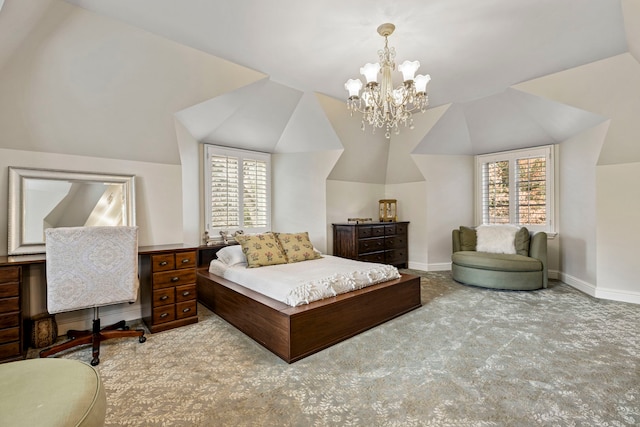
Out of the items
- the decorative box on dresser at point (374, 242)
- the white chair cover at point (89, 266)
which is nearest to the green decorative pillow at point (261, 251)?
the white chair cover at point (89, 266)

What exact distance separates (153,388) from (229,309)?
1112 mm

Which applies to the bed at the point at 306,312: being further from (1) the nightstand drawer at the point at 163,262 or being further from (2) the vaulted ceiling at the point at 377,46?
(2) the vaulted ceiling at the point at 377,46

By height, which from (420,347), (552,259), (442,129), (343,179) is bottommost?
(420,347)

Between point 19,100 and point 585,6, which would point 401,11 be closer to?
point 585,6

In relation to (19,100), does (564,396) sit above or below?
below

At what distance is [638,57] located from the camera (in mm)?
2932

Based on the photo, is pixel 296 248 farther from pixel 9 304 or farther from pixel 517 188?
pixel 517 188

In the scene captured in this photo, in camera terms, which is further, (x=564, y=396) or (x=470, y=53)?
(x=470, y=53)

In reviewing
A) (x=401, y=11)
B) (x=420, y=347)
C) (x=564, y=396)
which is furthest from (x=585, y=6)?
(x=420, y=347)

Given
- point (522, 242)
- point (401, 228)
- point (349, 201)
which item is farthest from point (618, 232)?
point (349, 201)

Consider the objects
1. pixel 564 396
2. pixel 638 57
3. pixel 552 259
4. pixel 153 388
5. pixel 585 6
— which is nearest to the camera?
pixel 564 396

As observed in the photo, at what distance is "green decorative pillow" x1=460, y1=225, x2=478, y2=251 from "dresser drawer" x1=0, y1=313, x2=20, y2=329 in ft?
18.8

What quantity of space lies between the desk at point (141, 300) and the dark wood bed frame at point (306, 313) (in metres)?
0.39

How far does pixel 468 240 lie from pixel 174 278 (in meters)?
4.63
